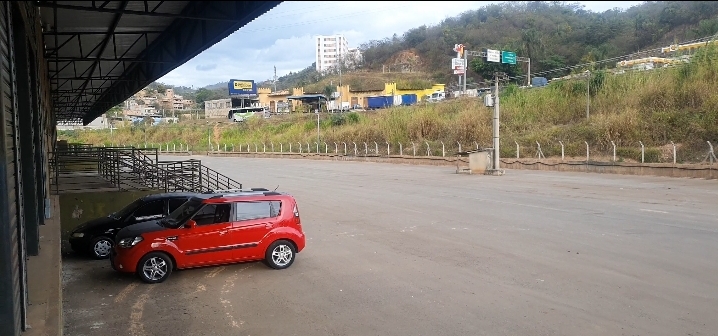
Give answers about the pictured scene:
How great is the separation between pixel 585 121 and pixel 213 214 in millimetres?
35848

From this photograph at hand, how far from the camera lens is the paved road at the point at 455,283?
734cm

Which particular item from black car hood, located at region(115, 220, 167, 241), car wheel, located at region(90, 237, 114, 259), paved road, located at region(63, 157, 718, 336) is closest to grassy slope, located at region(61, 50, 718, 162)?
paved road, located at region(63, 157, 718, 336)

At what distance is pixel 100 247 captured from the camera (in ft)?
41.2

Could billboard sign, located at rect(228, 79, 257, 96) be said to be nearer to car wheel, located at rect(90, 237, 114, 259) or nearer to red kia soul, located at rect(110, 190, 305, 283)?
car wheel, located at rect(90, 237, 114, 259)

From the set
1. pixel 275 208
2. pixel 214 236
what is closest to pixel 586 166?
pixel 275 208

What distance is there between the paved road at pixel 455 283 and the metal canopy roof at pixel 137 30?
4.54 metres

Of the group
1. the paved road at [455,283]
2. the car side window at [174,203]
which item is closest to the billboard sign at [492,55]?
the paved road at [455,283]

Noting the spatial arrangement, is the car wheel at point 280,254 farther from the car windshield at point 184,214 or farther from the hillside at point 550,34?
the hillside at point 550,34

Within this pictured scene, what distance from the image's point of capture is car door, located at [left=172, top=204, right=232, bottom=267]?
10141 mm

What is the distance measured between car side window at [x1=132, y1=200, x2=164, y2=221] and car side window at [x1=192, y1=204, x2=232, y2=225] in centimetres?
307

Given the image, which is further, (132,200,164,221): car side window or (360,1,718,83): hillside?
(360,1,718,83): hillside

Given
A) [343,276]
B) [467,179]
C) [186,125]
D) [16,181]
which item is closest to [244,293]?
[343,276]

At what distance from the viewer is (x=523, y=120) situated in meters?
46.0

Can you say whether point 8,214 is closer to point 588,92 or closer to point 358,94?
point 588,92
